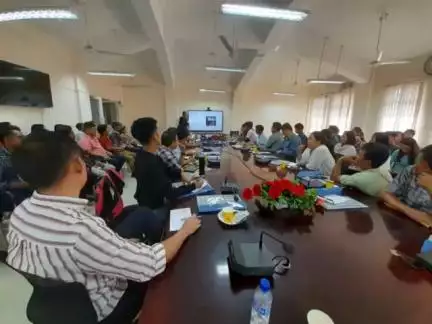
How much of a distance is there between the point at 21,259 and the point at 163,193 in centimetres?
112

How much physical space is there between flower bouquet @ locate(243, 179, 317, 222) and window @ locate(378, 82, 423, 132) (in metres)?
6.01

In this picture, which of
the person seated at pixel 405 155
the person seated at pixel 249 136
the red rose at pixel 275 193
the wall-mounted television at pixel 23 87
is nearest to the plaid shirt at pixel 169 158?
the red rose at pixel 275 193

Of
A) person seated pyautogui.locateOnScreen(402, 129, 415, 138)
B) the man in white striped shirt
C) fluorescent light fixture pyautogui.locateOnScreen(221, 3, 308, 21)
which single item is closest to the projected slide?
person seated pyautogui.locateOnScreen(402, 129, 415, 138)

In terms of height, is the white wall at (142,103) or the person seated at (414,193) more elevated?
the white wall at (142,103)

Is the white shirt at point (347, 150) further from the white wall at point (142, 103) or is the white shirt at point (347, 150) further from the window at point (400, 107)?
the white wall at point (142, 103)

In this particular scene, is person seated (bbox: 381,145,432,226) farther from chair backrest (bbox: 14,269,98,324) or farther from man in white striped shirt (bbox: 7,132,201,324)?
chair backrest (bbox: 14,269,98,324)

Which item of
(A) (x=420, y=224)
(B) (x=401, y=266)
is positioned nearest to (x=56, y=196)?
(B) (x=401, y=266)

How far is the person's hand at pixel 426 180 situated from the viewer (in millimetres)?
1537

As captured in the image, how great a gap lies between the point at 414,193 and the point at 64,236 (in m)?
2.14

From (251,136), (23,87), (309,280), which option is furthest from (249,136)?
(309,280)

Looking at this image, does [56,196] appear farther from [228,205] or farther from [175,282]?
[228,205]

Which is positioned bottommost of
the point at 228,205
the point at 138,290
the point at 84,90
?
the point at 138,290

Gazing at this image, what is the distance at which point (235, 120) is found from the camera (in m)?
10.5

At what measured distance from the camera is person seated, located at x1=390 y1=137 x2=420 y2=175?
3176 millimetres
